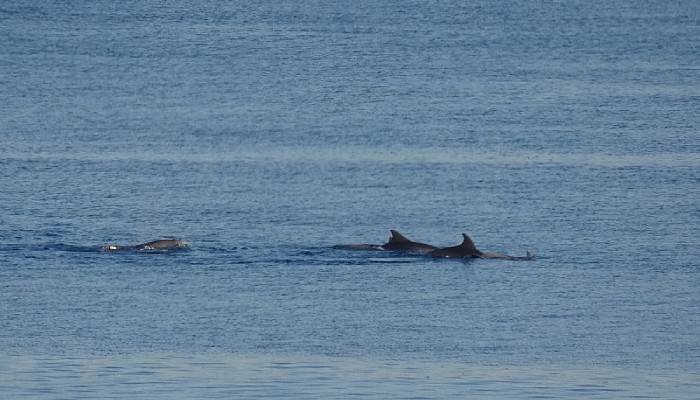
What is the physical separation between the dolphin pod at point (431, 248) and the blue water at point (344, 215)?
248mm

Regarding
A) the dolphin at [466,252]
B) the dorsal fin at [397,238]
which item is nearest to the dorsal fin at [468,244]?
Result: the dolphin at [466,252]

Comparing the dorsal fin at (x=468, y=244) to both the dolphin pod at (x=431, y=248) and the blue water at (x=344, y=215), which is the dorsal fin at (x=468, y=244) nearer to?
the dolphin pod at (x=431, y=248)

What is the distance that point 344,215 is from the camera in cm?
3938

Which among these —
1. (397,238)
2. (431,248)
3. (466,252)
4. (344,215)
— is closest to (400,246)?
(397,238)

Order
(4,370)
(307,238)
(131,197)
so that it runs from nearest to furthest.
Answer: (4,370) < (307,238) < (131,197)

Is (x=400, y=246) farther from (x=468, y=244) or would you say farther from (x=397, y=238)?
(x=468, y=244)

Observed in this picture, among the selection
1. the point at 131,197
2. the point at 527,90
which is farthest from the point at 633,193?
the point at 527,90

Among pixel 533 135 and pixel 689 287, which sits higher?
pixel 533 135

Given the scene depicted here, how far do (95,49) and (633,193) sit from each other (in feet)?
102

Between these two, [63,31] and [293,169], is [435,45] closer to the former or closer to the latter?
[63,31]

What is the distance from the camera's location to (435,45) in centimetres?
7400

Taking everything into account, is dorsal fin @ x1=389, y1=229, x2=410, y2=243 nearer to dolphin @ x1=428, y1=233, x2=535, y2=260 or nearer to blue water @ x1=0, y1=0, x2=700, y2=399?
blue water @ x1=0, y1=0, x2=700, y2=399

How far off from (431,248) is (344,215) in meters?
3.76

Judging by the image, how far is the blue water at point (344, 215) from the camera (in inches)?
1089
